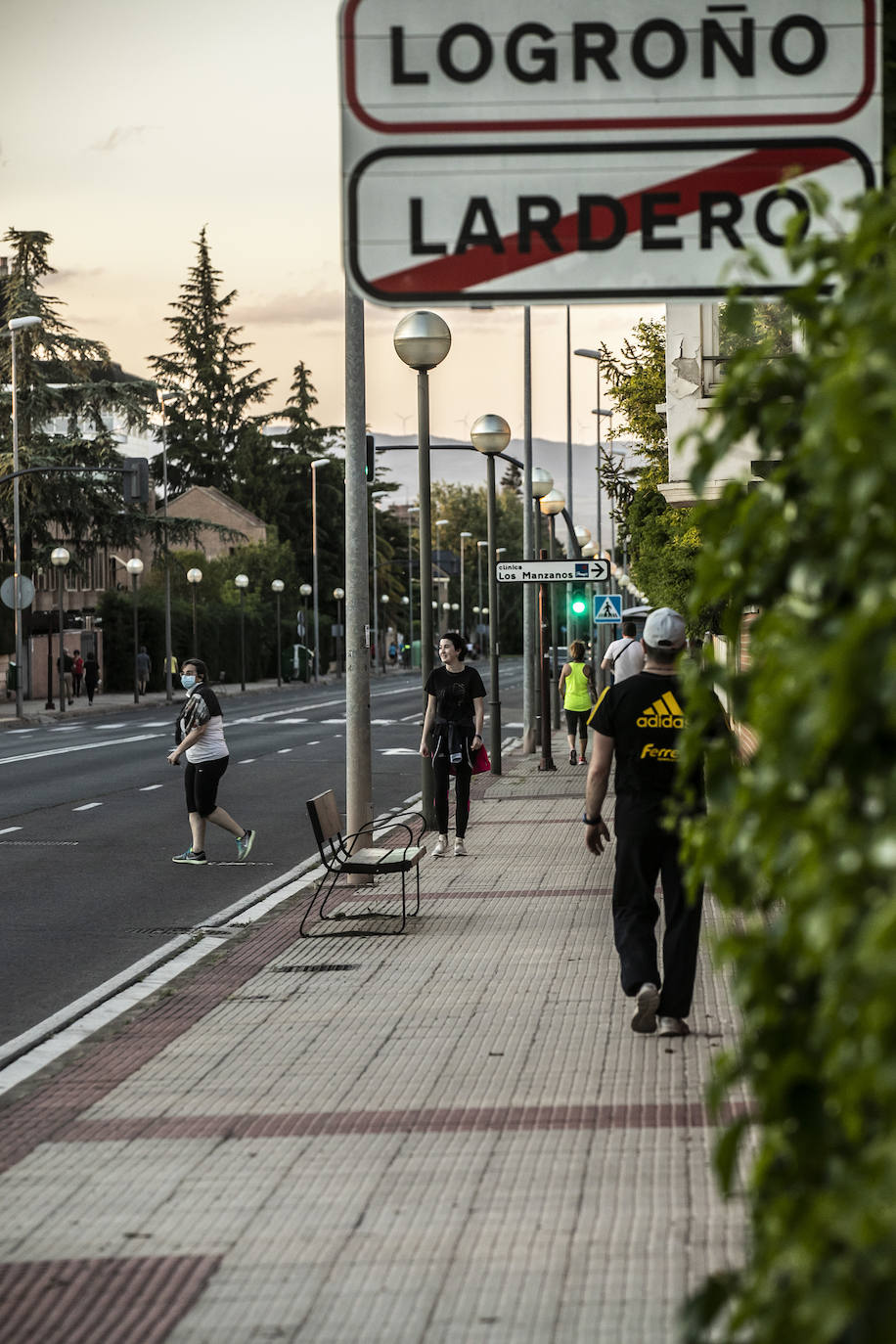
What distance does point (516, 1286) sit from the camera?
4.51 metres

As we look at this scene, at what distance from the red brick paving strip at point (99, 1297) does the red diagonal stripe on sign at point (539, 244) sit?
8.39 ft

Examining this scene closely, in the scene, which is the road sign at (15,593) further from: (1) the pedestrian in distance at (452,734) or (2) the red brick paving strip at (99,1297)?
(2) the red brick paving strip at (99,1297)

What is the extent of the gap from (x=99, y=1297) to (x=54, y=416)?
2226 inches

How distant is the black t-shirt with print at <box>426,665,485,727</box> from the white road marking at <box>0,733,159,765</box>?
15.2m

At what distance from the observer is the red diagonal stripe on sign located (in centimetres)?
327

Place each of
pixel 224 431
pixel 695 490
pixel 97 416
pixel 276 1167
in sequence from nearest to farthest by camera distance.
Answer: pixel 695 490
pixel 276 1167
pixel 97 416
pixel 224 431

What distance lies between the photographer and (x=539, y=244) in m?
3.29

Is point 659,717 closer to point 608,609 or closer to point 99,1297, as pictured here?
point 99,1297

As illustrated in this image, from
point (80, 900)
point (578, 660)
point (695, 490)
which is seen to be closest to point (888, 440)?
point (695, 490)

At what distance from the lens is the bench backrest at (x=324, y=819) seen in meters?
11.5

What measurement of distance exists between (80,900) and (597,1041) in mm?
6814

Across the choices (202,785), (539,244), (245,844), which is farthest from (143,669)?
(539,244)

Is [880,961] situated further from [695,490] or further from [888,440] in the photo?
[695,490]

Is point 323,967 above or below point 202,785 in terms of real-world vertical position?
below
